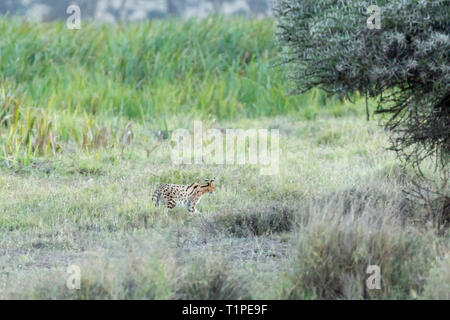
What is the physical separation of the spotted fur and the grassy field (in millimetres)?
101

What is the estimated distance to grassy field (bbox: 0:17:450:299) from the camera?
4914mm

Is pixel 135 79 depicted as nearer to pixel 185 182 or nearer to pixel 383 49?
pixel 185 182

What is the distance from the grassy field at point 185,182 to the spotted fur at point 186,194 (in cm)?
10

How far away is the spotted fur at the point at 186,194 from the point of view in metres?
6.96

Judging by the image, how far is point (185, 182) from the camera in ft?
27.1

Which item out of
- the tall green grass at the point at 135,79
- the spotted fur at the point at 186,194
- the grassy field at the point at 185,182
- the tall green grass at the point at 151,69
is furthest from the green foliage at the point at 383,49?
the tall green grass at the point at 151,69

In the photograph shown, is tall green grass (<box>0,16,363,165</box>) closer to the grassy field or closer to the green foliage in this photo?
the grassy field

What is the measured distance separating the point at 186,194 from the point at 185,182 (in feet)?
4.26

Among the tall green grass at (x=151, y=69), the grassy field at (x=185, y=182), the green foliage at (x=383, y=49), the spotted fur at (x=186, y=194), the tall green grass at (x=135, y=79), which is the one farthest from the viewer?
the tall green grass at (x=151, y=69)

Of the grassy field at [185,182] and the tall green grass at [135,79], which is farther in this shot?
the tall green grass at [135,79]

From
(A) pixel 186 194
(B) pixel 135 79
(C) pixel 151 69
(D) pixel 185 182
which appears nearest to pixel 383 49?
(A) pixel 186 194

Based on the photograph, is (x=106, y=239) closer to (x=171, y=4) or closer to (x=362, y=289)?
(x=362, y=289)

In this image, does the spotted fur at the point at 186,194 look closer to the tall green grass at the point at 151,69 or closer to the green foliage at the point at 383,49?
the green foliage at the point at 383,49

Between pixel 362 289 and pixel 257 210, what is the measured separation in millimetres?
2184
